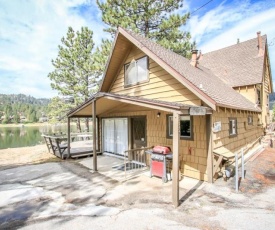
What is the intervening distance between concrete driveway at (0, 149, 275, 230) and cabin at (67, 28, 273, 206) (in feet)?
2.13

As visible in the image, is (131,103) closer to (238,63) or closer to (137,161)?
(137,161)

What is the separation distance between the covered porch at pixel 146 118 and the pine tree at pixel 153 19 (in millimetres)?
8276

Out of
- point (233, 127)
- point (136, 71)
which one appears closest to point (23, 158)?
point (136, 71)

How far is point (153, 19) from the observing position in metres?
16.2

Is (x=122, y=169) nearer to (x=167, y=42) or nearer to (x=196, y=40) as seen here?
A: (x=167, y=42)

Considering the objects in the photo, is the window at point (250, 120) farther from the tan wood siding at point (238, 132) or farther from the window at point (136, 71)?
the window at point (136, 71)

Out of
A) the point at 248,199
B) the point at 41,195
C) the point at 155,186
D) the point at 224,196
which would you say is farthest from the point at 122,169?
the point at 248,199

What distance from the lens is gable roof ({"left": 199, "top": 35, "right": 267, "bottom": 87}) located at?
1307 cm

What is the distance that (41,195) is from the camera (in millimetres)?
5438

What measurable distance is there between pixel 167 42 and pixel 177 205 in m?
13.3

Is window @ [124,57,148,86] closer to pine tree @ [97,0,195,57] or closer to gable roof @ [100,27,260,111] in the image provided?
gable roof @ [100,27,260,111]

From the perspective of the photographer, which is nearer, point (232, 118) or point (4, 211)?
point (4, 211)

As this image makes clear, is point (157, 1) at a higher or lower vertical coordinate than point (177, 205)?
higher

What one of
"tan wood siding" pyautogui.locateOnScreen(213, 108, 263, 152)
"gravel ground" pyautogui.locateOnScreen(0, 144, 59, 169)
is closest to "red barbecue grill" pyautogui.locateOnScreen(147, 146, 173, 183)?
"tan wood siding" pyautogui.locateOnScreen(213, 108, 263, 152)
